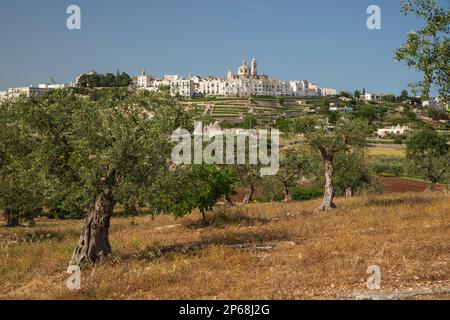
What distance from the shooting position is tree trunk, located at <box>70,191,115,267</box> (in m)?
15.9

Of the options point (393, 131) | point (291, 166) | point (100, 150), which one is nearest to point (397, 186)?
point (291, 166)

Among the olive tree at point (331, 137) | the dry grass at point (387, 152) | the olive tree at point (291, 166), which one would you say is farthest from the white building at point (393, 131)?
the olive tree at point (331, 137)

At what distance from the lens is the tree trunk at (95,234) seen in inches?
628

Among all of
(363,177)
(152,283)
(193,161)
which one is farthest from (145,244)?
(363,177)

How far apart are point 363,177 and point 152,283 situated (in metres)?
40.8

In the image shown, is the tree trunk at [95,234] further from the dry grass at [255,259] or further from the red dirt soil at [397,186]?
the red dirt soil at [397,186]

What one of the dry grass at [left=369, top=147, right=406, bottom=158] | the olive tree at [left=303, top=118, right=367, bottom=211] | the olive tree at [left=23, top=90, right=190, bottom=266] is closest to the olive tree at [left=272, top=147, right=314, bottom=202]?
the olive tree at [left=303, top=118, right=367, bottom=211]

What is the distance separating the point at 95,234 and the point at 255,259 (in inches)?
231

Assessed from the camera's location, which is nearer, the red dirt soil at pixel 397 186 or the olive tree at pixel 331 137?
the olive tree at pixel 331 137

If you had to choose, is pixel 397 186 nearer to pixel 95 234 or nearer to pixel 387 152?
pixel 387 152

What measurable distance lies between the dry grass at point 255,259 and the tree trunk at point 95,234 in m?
0.78

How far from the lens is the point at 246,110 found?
179875 mm

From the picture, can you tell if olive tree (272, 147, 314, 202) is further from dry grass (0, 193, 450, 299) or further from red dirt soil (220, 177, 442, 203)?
dry grass (0, 193, 450, 299)
